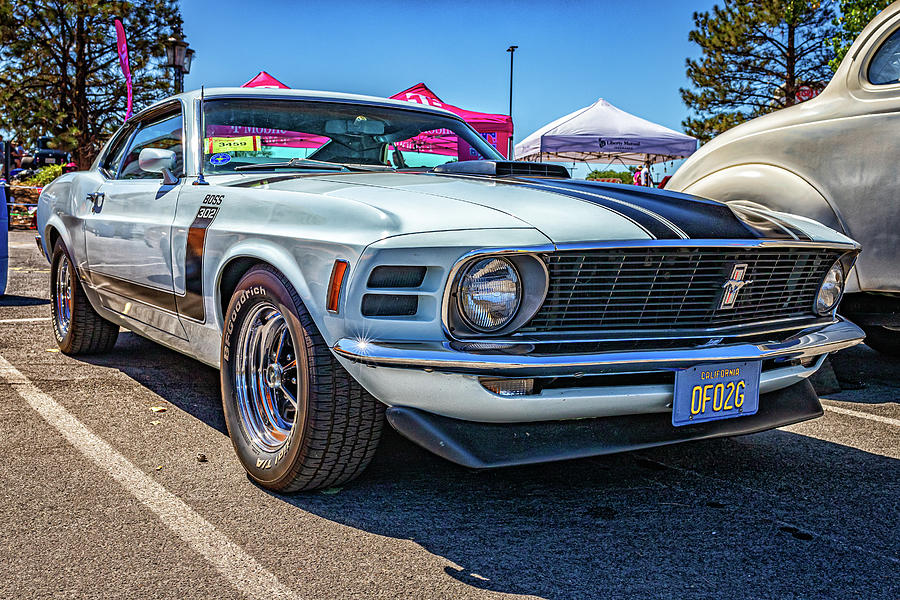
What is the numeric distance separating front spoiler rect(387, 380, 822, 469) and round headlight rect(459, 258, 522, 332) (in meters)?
0.31

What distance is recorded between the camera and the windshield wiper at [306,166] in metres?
3.61

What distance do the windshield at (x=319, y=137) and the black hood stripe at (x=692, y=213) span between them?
101 centimetres

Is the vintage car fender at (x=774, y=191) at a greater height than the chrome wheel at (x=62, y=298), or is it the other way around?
the vintage car fender at (x=774, y=191)

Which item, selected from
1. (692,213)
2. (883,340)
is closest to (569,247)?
(692,213)

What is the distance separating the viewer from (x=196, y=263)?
132 inches

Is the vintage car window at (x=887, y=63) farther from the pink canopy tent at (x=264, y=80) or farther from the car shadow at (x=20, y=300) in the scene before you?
the pink canopy tent at (x=264, y=80)

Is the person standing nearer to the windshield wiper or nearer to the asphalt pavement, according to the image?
the asphalt pavement

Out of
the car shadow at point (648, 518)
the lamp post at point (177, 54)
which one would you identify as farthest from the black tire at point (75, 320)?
the lamp post at point (177, 54)

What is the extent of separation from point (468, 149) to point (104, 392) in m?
2.20

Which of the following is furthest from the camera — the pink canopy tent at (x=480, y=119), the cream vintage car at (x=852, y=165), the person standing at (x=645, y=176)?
the person standing at (x=645, y=176)

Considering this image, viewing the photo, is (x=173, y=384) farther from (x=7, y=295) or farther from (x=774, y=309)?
(x=7, y=295)

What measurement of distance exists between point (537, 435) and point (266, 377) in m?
1.05

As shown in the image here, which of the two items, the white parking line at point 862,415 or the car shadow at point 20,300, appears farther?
the car shadow at point 20,300

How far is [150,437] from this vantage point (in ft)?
11.7
